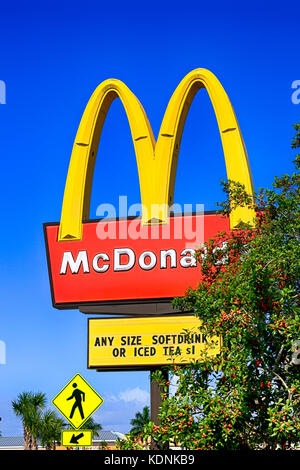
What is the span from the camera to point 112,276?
2383cm

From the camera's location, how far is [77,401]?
16.2 m

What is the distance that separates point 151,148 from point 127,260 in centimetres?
370

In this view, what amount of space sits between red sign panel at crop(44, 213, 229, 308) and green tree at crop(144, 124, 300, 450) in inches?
282

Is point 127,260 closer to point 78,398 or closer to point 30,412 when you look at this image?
point 78,398

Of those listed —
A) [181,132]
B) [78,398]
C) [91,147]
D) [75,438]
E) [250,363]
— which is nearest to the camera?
[250,363]

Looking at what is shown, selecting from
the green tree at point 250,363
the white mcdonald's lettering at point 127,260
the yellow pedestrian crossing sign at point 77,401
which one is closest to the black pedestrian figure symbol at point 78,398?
the yellow pedestrian crossing sign at point 77,401

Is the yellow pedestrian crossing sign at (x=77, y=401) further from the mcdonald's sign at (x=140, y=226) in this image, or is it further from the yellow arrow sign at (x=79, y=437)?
the mcdonald's sign at (x=140, y=226)

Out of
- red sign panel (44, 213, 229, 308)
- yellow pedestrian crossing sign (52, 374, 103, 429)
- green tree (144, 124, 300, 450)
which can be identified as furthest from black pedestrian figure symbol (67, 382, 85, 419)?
red sign panel (44, 213, 229, 308)

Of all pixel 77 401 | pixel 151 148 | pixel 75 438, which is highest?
pixel 151 148

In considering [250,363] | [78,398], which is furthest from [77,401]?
[250,363]

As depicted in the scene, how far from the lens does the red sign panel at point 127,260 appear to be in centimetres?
2322

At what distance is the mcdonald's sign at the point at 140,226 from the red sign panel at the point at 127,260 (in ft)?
0.10

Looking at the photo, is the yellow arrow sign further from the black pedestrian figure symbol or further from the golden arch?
the golden arch
